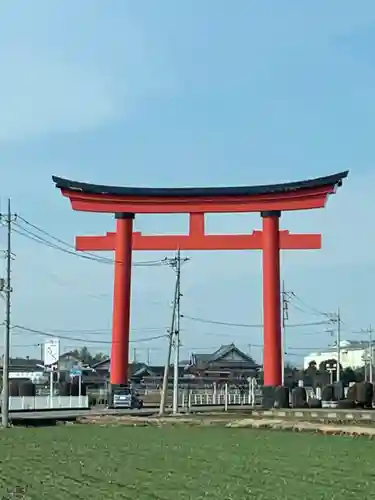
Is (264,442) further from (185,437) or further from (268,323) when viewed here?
(268,323)

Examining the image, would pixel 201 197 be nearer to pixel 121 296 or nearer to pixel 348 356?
pixel 121 296

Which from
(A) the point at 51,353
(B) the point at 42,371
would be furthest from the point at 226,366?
(A) the point at 51,353

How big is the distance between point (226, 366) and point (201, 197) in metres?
47.7

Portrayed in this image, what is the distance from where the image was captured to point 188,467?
14328mm

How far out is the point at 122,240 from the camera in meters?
40.2

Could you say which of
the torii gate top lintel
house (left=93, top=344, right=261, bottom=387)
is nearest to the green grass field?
the torii gate top lintel

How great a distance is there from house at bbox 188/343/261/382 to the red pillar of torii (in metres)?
42.1

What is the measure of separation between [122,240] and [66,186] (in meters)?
3.61

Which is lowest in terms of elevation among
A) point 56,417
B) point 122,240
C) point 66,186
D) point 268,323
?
point 56,417

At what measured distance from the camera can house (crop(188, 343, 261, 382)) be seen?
8300 centimetres

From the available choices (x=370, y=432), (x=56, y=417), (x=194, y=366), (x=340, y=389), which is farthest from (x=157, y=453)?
(x=194, y=366)

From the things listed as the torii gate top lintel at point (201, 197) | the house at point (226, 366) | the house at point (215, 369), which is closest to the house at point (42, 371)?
the house at point (215, 369)

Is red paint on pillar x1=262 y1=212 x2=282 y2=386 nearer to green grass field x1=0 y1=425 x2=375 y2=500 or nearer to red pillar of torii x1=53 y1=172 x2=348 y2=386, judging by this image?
red pillar of torii x1=53 y1=172 x2=348 y2=386

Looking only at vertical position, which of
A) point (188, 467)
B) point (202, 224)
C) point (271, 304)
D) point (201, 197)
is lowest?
point (188, 467)
